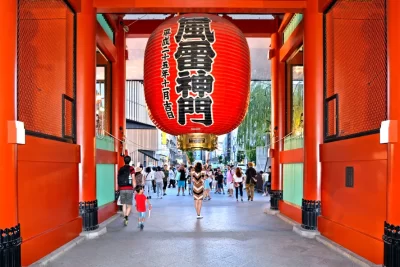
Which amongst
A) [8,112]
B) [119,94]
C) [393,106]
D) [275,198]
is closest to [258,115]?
[275,198]

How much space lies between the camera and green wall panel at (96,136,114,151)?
8.80m

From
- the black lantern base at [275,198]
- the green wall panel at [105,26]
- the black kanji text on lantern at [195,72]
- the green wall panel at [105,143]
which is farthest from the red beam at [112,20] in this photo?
the black lantern base at [275,198]

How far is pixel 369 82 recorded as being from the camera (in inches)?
224

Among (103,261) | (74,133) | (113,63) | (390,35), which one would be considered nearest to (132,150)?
(113,63)

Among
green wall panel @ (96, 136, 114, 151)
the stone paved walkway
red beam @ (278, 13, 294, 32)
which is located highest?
red beam @ (278, 13, 294, 32)

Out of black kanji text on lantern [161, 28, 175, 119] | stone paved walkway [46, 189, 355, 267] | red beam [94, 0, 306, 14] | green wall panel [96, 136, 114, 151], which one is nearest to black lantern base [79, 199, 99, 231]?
stone paved walkway [46, 189, 355, 267]

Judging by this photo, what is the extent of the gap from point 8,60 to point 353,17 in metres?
5.57

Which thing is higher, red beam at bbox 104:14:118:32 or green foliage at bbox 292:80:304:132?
red beam at bbox 104:14:118:32

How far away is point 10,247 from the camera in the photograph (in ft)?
14.0

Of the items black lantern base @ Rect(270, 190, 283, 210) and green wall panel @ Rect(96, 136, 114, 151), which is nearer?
green wall panel @ Rect(96, 136, 114, 151)

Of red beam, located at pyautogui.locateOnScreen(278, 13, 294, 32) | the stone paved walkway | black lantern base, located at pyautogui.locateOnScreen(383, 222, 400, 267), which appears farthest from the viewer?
red beam, located at pyautogui.locateOnScreen(278, 13, 294, 32)

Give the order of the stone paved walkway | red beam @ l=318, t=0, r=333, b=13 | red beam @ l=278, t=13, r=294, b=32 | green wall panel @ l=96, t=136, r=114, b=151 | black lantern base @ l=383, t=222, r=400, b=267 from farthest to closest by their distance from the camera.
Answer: red beam @ l=278, t=13, r=294, b=32, green wall panel @ l=96, t=136, r=114, b=151, red beam @ l=318, t=0, r=333, b=13, the stone paved walkway, black lantern base @ l=383, t=222, r=400, b=267

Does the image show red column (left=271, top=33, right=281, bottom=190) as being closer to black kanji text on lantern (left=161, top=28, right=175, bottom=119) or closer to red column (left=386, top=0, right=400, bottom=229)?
red column (left=386, top=0, right=400, bottom=229)

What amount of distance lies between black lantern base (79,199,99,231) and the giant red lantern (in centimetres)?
333
